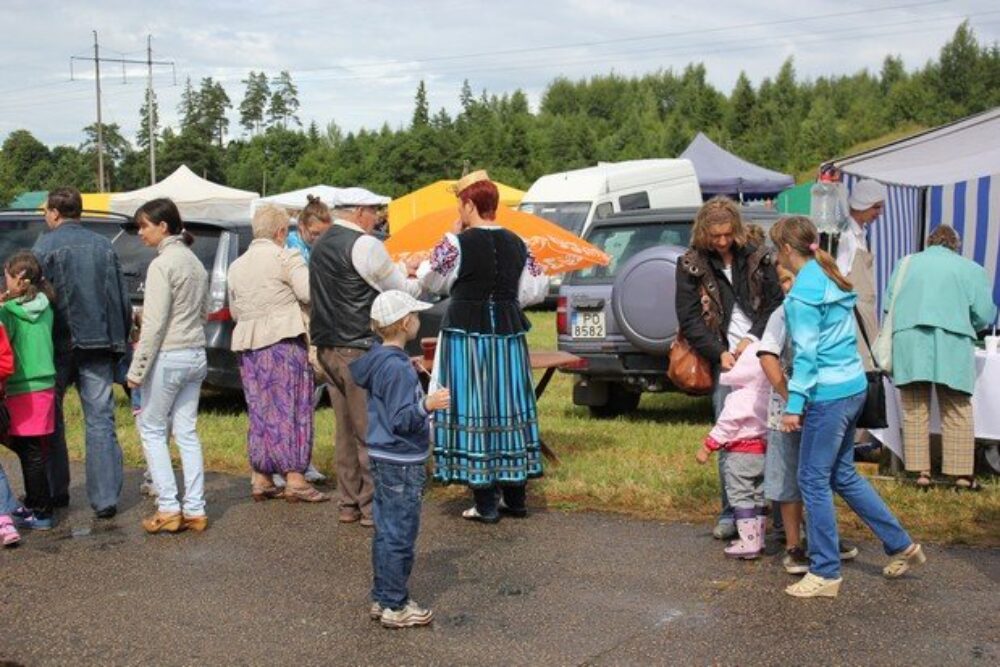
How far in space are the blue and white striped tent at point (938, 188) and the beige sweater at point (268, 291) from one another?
3.89 metres

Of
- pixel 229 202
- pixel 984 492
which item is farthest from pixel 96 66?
pixel 984 492

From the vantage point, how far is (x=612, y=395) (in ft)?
36.3

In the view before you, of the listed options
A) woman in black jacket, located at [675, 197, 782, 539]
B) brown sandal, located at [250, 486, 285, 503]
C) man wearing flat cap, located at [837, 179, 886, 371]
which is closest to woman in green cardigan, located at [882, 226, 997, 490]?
man wearing flat cap, located at [837, 179, 886, 371]

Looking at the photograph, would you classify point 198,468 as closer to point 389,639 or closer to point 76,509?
point 76,509

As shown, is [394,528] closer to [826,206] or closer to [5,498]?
[5,498]

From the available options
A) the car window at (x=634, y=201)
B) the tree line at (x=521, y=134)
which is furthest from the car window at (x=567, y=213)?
the tree line at (x=521, y=134)

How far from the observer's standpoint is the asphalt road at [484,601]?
4.84 meters

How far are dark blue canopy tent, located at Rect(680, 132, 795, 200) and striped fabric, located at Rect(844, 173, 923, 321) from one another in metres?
22.0

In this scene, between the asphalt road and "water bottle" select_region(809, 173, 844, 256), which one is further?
"water bottle" select_region(809, 173, 844, 256)

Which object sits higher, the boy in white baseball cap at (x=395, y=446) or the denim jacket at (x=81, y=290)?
the denim jacket at (x=81, y=290)

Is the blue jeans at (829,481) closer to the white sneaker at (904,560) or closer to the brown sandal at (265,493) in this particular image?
the white sneaker at (904,560)

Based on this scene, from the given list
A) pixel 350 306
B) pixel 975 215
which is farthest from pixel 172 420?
pixel 975 215

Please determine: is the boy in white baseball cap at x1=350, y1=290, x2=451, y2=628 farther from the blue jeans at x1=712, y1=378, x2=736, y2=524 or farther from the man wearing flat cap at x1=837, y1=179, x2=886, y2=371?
the man wearing flat cap at x1=837, y1=179, x2=886, y2=371

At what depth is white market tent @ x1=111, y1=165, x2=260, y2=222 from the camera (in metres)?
32.1
